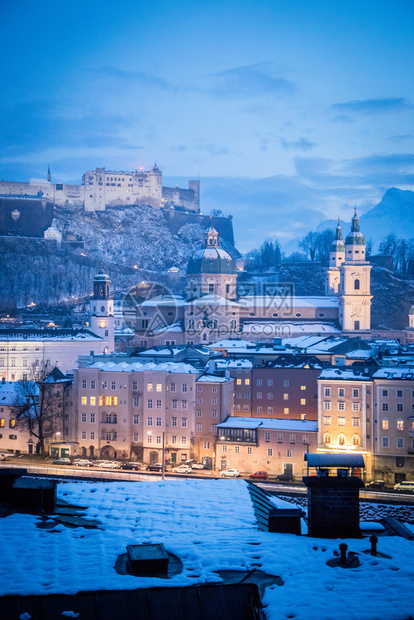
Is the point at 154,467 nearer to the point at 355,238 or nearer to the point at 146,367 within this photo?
the point at 146,367

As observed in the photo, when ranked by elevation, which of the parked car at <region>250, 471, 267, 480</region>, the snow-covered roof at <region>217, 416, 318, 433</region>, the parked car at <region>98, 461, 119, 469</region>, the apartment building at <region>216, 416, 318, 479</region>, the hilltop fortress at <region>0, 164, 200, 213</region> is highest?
the hilltop fortress at <region>0, 164, 200, 213</region>

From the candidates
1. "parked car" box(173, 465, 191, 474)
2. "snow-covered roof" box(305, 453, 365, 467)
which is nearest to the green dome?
"parked car" box(173, 465, 191, 474)

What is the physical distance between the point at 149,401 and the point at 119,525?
119 ft

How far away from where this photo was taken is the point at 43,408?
49.8 meters

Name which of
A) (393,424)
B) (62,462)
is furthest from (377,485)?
(62,462)

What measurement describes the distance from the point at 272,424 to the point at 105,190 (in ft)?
345

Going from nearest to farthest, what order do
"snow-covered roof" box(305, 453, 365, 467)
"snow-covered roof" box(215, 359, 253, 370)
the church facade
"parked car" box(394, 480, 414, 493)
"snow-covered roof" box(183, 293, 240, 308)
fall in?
"snow-covered roof" box(305, 453, 365, 467)
"parked car" box(394, 480, 414, 493)
"snow-covered roof" box(215, 359, 253, 370)
"snow-covered roof" box(183, 293, 240, 308)
the church facade

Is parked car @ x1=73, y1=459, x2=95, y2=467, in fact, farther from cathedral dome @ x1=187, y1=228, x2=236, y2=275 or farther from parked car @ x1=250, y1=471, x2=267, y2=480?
cathedral dome @ x1=187, y1=228, x2=236, y2=275

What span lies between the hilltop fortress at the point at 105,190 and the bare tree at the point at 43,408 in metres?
90.2

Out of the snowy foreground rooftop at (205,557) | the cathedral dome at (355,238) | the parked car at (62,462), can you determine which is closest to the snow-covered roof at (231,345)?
the parked car at (62,462)

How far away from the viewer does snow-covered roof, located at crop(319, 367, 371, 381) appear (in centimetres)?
4393

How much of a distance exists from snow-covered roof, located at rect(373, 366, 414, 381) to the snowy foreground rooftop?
30469mm

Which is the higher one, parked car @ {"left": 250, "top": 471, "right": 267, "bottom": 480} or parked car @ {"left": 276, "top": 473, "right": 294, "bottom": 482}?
parked car @ {"left": 250, "top": 471, "right": 267, "bottom": 480}

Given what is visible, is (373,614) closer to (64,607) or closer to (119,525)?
(64,607)
